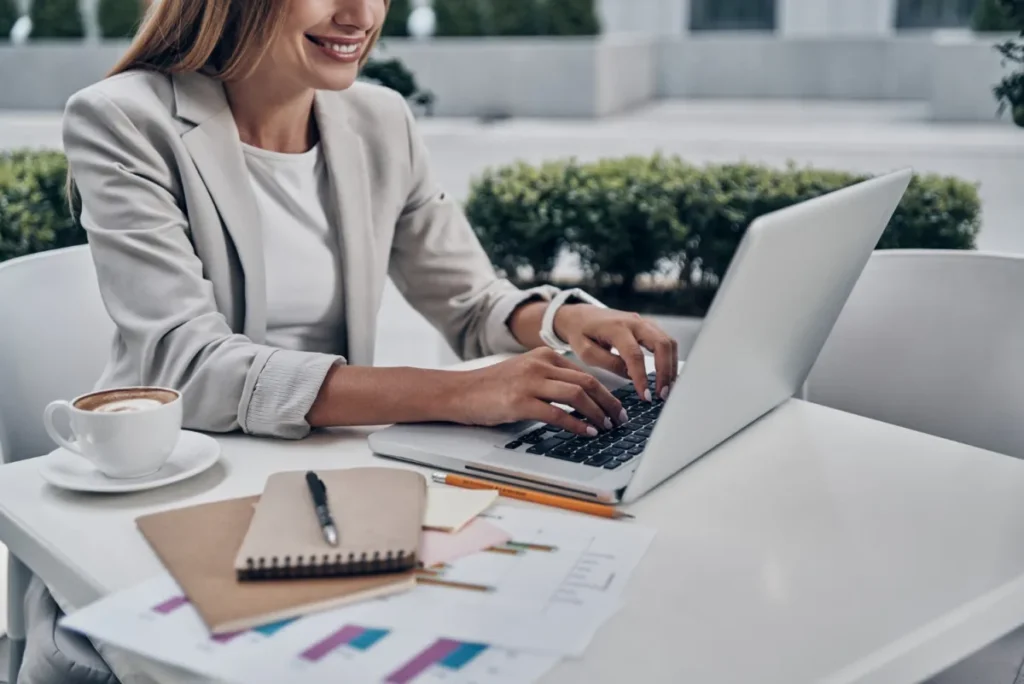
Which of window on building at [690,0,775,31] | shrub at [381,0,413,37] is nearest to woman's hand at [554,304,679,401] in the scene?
shrub at [381,0,413,37]

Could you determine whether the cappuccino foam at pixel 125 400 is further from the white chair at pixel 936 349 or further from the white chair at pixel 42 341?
the white chair at pixel 936 349

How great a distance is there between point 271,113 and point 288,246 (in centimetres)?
22

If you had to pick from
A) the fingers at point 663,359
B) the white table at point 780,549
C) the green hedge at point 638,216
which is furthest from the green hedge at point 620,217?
the white table at point 780,549

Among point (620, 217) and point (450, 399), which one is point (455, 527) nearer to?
point (450, 399)

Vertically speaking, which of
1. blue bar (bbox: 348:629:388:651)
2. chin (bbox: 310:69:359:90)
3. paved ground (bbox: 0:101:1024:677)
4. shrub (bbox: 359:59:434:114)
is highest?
chin (bbox: 310:69:359:90)

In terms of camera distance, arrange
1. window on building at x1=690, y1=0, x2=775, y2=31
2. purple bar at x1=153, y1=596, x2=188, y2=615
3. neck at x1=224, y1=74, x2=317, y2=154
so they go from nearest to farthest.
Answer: purple bar at x1=153, y1=596, x2=188, y2=615 < neck at x1=224, y1=74, x2=317, y2=154 < window on building at x1=690, y1=0, x2=775, y2=31

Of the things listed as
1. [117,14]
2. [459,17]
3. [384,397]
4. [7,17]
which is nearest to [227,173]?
[384,397]

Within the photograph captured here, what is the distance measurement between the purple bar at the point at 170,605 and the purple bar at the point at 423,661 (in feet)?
0.71

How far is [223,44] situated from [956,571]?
130 cm

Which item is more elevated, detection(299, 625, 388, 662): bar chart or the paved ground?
detection(299, 625, 388, 662): bar chart

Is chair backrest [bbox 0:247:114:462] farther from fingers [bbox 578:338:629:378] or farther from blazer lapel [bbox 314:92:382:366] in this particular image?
fingers [bbox 578:338:629:378]

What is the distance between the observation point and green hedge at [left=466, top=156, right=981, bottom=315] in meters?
3.69

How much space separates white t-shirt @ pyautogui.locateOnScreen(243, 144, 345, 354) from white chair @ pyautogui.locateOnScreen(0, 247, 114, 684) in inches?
12.5

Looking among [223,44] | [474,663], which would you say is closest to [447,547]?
[474,663]
